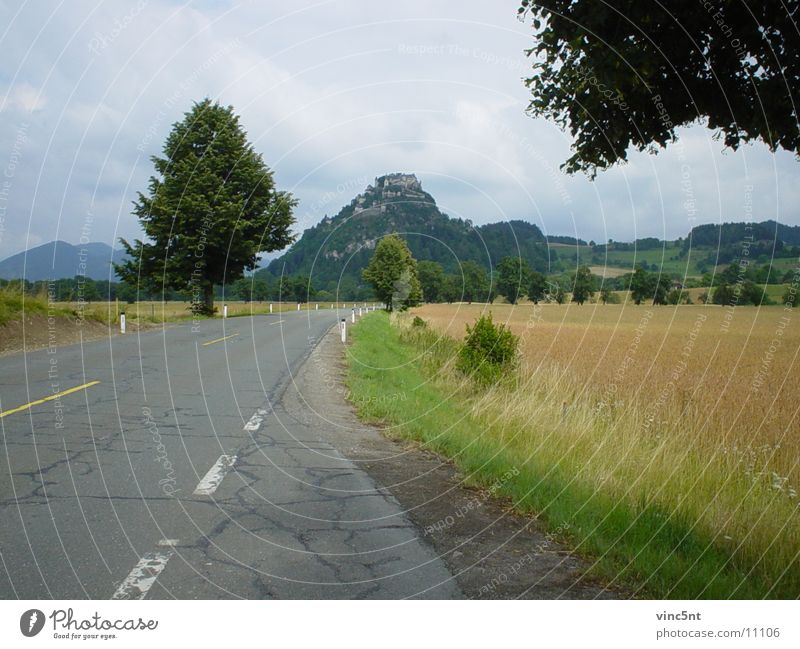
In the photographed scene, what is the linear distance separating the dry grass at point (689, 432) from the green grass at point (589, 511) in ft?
0.30

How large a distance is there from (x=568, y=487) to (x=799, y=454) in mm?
2583

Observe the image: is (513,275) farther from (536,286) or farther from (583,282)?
(583,282)

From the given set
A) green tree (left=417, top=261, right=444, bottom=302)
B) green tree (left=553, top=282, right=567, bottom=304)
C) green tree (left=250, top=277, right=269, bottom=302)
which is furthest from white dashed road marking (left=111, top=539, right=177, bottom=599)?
green tree (left=250, top=277, right=269, bottom=302)

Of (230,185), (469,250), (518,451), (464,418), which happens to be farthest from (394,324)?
(518,451)

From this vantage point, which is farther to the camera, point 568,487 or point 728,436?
point 728,436

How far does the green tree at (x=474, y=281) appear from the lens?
15.7m

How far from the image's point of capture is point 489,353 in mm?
13023

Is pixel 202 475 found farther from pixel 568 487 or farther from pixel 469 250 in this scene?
pixel 469 250

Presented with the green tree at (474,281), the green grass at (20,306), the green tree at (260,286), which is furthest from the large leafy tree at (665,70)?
the green tree at (260,286)

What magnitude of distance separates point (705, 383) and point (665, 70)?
6017 mm

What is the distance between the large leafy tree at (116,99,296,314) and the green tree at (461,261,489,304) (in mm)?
20836

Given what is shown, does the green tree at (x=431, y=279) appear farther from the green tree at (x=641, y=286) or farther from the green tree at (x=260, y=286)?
the green tree at (x=260, y=286)

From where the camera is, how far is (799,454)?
6.59 metres

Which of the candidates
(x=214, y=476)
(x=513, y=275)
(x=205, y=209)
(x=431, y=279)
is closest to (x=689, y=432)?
(x=214, y=476)
